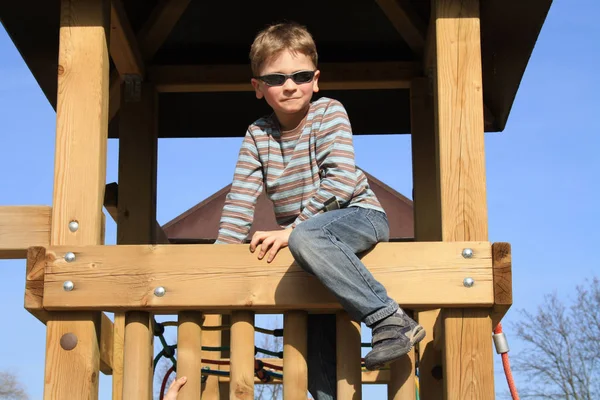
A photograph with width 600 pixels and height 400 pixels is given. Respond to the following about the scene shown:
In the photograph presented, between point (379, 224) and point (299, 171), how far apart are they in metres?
0.42

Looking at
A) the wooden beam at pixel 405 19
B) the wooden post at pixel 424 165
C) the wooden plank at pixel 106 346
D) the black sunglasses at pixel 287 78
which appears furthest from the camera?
the wooden post at pixel 424 165

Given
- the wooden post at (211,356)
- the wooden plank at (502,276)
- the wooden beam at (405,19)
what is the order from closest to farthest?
the wooden plank at (502,276) → the wooden beam at (405,19) → the wooden post at (211,356)

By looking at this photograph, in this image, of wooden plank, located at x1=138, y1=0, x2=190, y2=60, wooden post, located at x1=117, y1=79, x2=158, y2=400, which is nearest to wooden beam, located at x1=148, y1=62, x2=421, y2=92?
wooden post, located at x1=117, y1=79, x2=158, y2=400

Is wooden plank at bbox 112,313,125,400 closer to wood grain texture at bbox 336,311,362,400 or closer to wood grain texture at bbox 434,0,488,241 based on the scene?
wood grain texture at bbox 336,311,362,400

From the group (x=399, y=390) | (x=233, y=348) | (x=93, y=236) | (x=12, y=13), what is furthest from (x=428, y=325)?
(x=12, y=13)

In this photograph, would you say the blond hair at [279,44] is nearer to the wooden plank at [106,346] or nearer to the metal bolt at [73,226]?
the metal bolt at [73,226]

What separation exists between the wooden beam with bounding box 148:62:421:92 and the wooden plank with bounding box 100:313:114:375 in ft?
6.76

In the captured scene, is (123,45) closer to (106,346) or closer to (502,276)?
(106,346)

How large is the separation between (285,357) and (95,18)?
1778mm

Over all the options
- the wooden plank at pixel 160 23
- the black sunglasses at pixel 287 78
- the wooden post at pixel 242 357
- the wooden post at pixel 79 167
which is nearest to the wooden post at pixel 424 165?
the wooden plank at pixel 160 23

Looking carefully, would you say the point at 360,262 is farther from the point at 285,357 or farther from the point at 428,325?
the point at 428,325

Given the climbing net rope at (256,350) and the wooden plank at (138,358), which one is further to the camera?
the climbing net rope at (256,350)

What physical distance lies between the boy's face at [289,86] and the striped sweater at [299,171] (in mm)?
110

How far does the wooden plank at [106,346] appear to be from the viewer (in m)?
4.80
